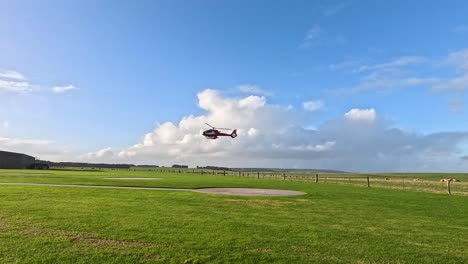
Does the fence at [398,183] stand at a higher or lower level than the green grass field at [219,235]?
higher

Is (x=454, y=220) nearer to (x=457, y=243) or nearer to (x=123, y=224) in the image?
(x=457, y=243)

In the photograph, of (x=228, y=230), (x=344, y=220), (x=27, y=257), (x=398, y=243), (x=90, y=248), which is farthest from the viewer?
(x=344, y=220)

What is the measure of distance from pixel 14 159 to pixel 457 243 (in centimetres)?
11383

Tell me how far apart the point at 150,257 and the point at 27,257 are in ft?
7.95

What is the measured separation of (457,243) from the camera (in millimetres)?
10188

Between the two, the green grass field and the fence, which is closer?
the green grass field

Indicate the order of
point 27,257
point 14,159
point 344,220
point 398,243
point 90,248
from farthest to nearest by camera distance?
point 14,159 → point 344,220 → point 398,243 → point 90,248 → point 27,257

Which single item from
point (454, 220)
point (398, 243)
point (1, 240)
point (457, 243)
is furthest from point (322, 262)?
point (454, 220)

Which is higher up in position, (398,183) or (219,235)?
(398,183)

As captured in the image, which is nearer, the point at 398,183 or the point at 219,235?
the point at 219,235

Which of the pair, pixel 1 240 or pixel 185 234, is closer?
pixel 1 240

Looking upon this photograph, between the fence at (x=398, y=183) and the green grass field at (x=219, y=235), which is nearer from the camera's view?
the green grass field at (x=219, y=235)

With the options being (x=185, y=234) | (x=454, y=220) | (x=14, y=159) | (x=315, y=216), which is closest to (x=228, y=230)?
(x=185, y=234)

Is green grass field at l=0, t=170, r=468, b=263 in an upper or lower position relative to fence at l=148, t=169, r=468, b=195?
lower
